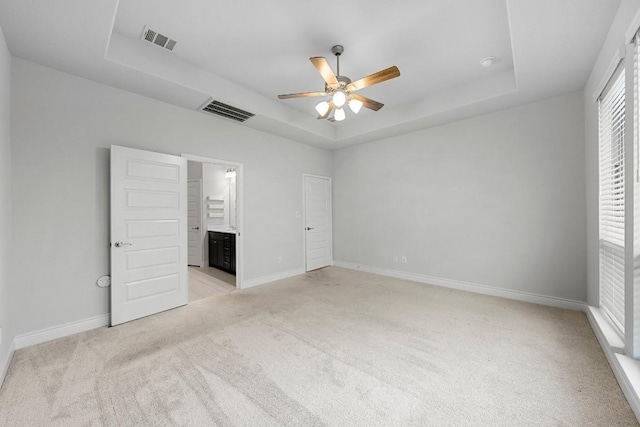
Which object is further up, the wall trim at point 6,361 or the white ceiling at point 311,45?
the white ceiling at point 311,45

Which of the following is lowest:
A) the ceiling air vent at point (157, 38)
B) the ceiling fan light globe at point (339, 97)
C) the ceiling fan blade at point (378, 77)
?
the ceiling fan light globe at point (339, 97)

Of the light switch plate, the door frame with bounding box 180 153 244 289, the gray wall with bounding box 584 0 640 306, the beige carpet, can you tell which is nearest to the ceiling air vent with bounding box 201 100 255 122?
the door frame with bounding box 180 153 244 289

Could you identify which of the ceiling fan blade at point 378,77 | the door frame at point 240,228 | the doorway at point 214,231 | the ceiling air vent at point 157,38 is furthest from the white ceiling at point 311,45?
the doorway at point 214,231

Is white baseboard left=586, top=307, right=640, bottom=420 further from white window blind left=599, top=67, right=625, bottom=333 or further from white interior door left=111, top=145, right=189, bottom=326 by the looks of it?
white interior door left=111, top=145, right=189, bottom=326

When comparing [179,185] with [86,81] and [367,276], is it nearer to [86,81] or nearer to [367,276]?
[86,81]

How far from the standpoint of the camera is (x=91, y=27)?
6.91ft

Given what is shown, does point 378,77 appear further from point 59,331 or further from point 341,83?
point 59,331

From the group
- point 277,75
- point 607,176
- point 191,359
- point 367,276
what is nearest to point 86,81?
point 277,75

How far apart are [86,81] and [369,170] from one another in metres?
4.37

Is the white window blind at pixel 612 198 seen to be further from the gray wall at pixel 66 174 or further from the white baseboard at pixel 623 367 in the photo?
the gray wall at pixel 66 174

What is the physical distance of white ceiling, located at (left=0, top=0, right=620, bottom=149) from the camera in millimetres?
2088

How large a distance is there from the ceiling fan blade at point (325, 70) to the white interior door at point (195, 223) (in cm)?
454

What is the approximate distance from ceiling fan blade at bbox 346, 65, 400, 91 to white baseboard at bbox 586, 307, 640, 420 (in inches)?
108

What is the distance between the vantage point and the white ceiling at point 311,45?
2.09m
